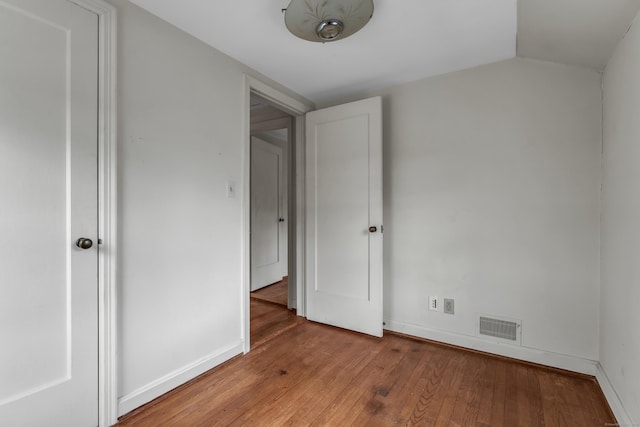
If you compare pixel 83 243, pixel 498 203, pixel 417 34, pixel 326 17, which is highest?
pixel 417 34

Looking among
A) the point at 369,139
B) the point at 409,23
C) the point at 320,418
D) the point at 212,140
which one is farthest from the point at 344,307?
the point at 409,23

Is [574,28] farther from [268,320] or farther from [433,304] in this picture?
[268,320]

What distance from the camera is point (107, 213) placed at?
148 centimetres

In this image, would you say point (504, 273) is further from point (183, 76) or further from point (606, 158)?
point (183, 76)

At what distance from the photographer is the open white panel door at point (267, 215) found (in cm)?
406

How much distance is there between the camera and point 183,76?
185 centimetres

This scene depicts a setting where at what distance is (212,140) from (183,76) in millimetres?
420

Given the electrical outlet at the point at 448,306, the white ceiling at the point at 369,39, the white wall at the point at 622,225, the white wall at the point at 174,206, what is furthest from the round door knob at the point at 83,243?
the white wall at the point at 622,225

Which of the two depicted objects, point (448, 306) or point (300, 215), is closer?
point (448, 306)

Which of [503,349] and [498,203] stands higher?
[498,203]

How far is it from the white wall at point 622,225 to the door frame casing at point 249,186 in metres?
2.23

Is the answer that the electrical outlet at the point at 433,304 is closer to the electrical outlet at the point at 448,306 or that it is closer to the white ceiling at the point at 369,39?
the electrical outlet at the point at 448,306

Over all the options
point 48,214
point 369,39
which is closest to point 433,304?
point 369,39

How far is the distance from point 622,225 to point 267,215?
3631 millimetres
